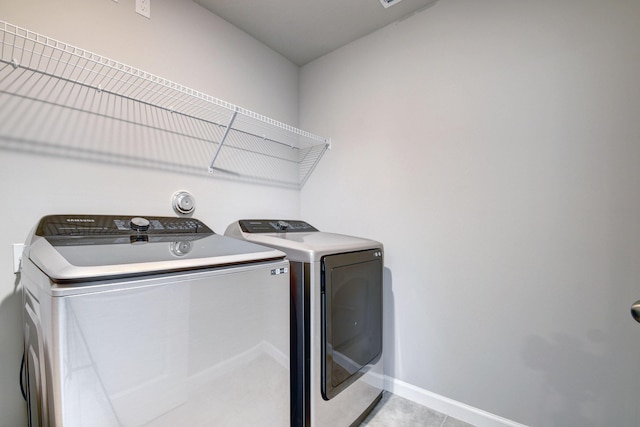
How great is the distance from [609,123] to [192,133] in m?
2.20

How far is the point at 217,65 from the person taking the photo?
74.2 inches

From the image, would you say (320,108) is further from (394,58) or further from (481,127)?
(481,127)

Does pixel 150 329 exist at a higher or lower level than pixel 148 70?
lower

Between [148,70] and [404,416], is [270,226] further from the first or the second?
[404,416]

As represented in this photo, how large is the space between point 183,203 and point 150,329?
0.99 metres

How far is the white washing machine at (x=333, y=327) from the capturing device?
1304mm

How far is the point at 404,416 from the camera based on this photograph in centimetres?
167

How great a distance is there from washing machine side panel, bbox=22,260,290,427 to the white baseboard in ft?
3.29

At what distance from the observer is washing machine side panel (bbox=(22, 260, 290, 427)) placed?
691 millimetres

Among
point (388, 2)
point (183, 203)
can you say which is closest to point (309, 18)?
point (388, 2)

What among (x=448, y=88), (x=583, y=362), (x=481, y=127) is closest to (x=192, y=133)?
(x=448, y=88)

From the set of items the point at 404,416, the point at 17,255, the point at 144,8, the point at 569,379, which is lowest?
the point at 404,416

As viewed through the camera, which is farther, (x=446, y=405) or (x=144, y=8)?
(x=446, y=405)

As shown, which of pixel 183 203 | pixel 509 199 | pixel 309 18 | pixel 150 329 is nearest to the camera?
pixel 150 329
